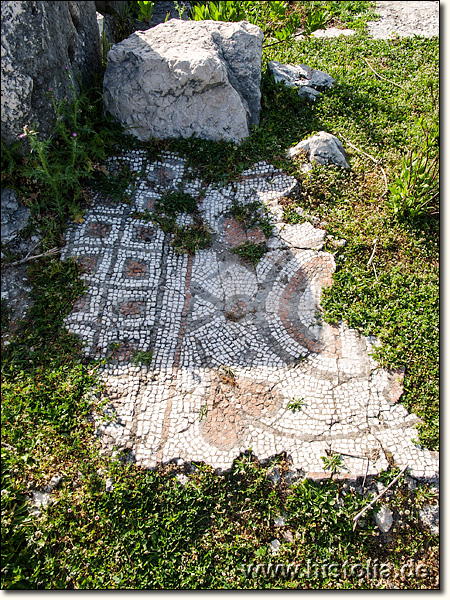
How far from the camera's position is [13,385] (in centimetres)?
397

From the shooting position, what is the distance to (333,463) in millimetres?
3680

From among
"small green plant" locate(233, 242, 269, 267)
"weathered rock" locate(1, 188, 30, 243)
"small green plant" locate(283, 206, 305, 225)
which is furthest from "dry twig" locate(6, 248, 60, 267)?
"small green plant" locate(283, 206, 305, 225)

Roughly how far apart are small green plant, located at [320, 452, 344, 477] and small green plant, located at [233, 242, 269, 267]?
215cm

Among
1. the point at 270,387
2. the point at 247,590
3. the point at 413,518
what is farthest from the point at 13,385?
the point at 413,518

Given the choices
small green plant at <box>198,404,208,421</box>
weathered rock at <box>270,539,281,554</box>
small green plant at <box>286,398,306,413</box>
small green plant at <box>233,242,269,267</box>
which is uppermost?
small green plant at <box>233,242,269,267</box>

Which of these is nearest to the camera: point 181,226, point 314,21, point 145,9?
point 181,226

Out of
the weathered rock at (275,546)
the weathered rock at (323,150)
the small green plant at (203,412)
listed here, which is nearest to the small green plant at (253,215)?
the weathered rock at (323,150)

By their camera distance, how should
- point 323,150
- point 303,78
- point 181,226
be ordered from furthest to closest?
point 303,78
point 323,150
point 181,226

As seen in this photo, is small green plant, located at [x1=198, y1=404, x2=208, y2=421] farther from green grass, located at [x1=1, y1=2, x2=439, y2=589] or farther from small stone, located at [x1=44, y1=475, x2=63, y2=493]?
small stone, located at [x1=44, y1=475, x2=63, y2=493]

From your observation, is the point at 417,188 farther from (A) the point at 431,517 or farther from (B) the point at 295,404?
(A) the point at 431,517

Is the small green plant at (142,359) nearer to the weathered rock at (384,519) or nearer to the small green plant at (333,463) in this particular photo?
the small green plant at (333,463)

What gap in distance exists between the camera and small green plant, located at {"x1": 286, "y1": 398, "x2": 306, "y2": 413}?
3986 mm

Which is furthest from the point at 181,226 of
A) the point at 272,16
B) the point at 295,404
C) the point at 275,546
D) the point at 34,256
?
the point at 272,16

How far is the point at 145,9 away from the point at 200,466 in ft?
23.2
